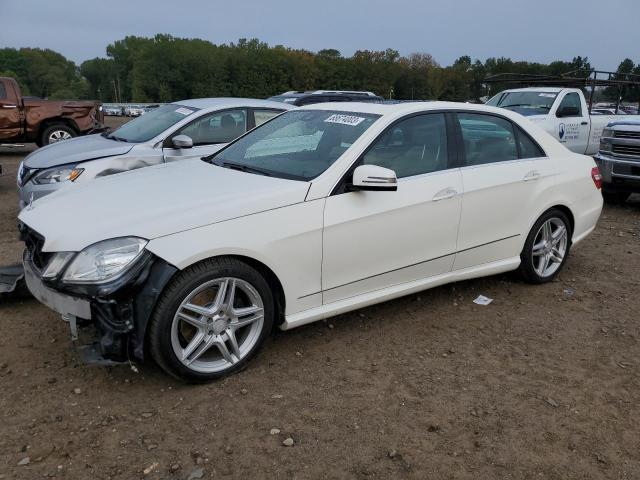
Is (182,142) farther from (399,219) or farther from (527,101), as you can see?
(527,101)

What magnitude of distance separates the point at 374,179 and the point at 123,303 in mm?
1623

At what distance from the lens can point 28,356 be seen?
361 centimetres

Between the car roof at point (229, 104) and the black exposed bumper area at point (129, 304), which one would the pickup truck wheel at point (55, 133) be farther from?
the black exposed bumper area at point (129, 304)

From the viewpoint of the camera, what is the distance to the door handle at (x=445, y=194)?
4.06 metres

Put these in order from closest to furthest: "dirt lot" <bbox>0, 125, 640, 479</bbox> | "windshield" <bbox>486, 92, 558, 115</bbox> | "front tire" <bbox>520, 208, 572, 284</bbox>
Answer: "dirt lot" <bbox>0, 125, 640, 479</bbox> < "front tire" <bbox>520, 208, 572, 284</bbox> < "windshield" <bbox>486, 92, 558, 115</bbox>

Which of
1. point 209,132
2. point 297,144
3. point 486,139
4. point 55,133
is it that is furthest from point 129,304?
point 55,133

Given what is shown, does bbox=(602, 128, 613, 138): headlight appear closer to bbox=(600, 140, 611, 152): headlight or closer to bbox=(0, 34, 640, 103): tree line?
bbox=(600, 140, 611, 152): headlight

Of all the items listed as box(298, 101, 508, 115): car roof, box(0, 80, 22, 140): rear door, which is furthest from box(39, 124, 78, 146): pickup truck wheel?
box(298, 101, 508, 115): car roof

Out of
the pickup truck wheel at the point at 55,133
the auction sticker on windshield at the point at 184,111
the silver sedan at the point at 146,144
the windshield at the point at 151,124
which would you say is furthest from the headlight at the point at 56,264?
the pickup truck wheel at the point at 55,133

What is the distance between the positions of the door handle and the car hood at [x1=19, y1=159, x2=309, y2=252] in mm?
1051

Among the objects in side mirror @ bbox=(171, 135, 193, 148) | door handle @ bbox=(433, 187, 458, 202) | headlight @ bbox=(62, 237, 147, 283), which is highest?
side mirror @ bbox=(171, 135, 193, 148)

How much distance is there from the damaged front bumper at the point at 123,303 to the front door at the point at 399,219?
3.49 ft

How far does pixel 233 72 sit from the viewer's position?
112m

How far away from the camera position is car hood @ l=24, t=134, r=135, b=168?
6.38m
